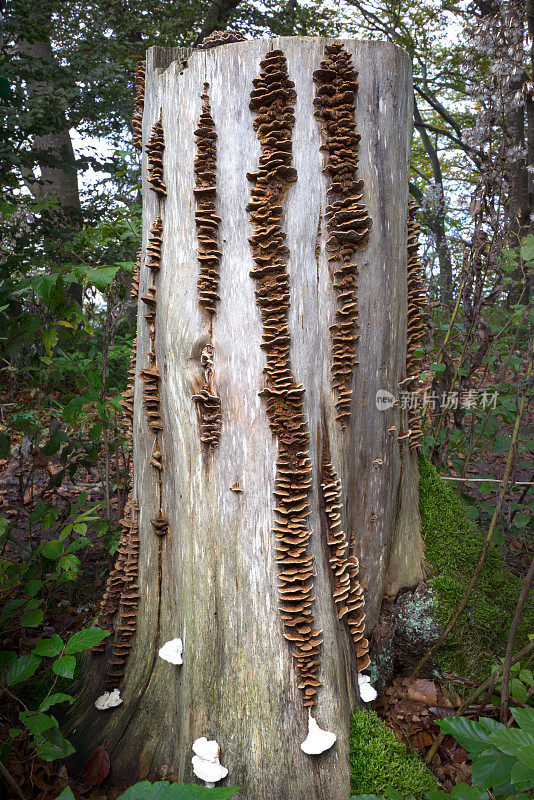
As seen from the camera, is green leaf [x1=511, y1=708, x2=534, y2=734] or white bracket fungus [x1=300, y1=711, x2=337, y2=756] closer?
green leaf [x1=511, y1=708, x2=534, y2=734]

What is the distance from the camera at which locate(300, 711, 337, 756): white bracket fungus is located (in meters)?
1.87

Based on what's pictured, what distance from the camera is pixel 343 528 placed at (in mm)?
2238

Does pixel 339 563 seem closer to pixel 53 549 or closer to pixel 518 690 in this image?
pixel 518 690

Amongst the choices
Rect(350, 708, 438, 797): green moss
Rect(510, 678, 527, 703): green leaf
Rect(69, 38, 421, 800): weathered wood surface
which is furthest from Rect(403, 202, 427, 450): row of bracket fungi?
Rect(350, 708, 438, 797): green moss

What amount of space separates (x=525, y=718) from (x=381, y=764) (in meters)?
0.87

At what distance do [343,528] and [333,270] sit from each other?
1.13 meters

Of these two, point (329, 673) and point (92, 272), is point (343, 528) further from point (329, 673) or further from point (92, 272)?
point (92, 272)

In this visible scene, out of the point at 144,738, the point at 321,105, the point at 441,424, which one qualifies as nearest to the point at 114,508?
the point at 144,738

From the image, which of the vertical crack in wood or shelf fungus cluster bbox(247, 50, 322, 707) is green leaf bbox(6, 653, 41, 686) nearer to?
shelf fungus cluster bbox(247, 50, 322, 707)

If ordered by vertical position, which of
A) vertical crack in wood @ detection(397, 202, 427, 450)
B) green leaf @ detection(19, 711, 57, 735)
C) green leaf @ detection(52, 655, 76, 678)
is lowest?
green leaf @ detection(19, 711, 57, 735)

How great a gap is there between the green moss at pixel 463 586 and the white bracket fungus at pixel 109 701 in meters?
1.58

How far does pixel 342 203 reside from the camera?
2074 mm

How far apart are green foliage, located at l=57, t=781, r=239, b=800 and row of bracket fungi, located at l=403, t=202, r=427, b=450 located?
74.7 inches

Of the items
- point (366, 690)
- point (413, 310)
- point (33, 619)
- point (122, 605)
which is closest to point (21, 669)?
point (33, 619)
